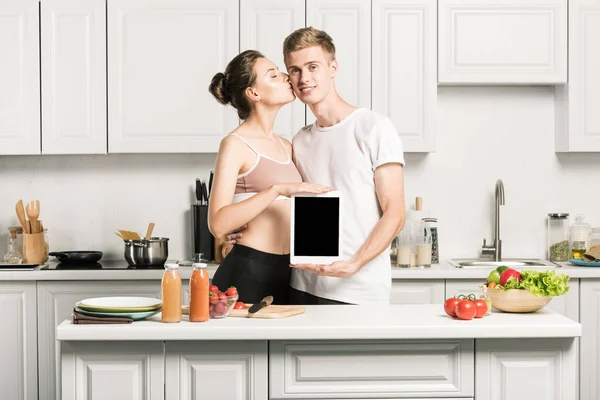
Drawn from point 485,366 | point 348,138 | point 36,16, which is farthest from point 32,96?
point 485,366

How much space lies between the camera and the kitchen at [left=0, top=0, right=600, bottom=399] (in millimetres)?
4203

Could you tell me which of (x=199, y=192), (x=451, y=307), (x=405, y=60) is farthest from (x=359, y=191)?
(x=199, y=192)

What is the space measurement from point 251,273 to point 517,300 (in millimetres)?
934

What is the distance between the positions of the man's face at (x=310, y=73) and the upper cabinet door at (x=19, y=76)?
1911 mm

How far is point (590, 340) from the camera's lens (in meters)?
4.19

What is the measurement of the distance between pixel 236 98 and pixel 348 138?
45 centimetres

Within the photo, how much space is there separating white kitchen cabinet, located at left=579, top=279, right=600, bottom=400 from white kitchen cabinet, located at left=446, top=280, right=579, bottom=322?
3 centimetres

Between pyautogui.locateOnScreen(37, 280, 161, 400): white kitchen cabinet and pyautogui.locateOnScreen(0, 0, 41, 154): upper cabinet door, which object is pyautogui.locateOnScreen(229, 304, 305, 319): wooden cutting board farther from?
pyautogui.locateOnScreen(0, 0, 41, 154): upper cabinet door

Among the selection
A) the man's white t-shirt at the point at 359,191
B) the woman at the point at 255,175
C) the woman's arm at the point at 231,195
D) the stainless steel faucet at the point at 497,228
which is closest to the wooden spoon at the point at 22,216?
the woman at the point at 255,175

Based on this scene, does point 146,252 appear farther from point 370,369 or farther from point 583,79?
point 583,79

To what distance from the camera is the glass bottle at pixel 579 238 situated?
177 inches

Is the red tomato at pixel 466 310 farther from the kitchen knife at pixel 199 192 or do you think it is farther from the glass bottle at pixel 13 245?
the glass bottle at pixel 13 245

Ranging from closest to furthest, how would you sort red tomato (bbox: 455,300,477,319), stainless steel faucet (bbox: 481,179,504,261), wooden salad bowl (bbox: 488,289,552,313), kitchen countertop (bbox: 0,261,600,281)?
1. red tomato (bbox: 455,300,477,319)
2. wooden salad bowl (bbox: 488,289,552,313)
3. kitchen countertop (bbox: 0,261,600,281)
4. stainless steel faucet (bbox: 481,179,504,261)

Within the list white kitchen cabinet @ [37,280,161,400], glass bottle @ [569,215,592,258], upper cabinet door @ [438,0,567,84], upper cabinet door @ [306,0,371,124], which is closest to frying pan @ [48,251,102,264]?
white kitchen cabinet @ [37,280,161,400]
